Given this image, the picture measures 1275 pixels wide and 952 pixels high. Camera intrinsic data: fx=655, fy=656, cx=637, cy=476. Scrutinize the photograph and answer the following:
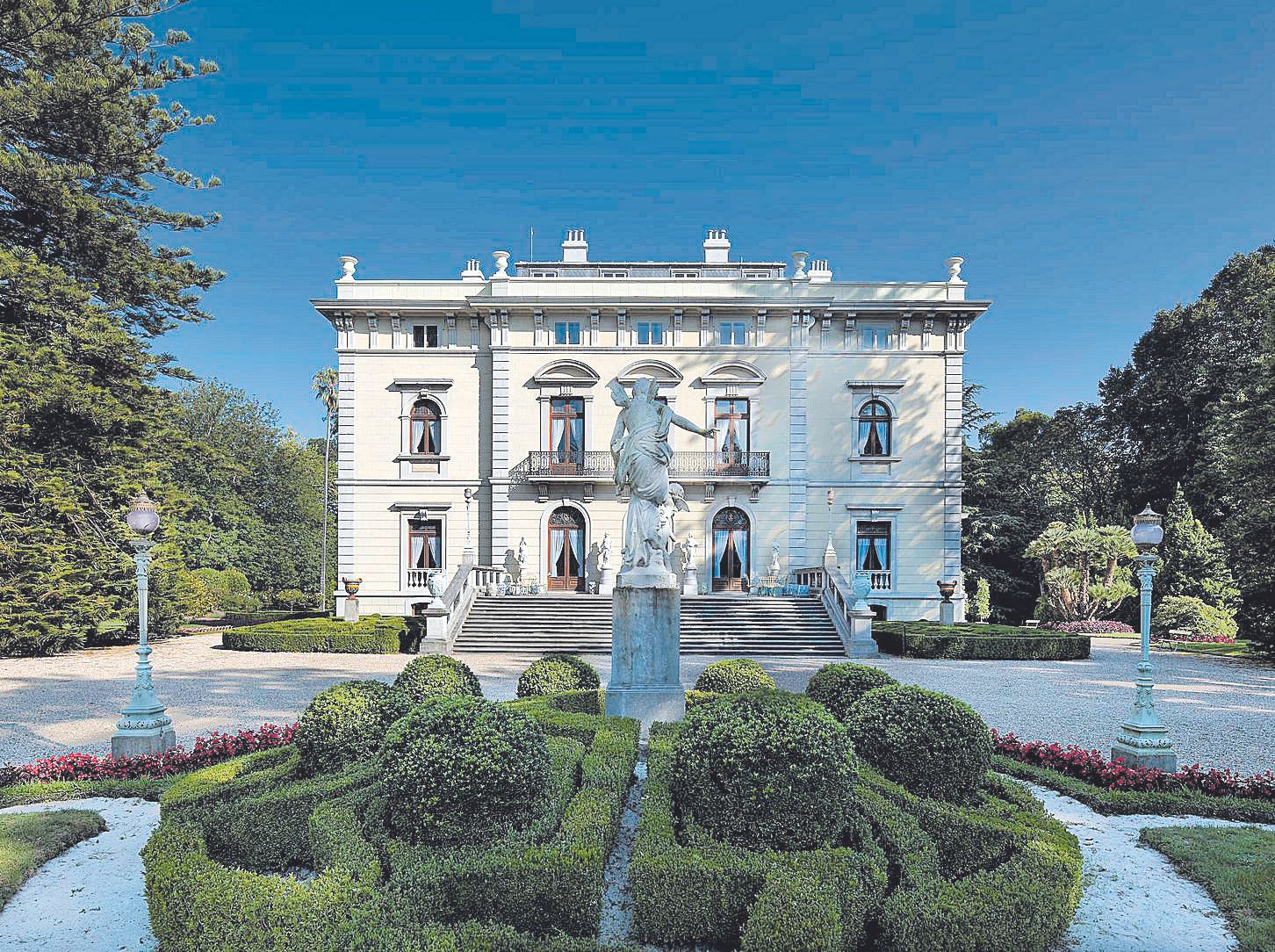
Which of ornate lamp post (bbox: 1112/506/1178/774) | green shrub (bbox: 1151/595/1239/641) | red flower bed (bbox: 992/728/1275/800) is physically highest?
ornate lamp post (bbox: 1112/506/1178/774)

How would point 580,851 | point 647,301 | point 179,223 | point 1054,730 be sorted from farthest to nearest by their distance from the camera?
1. point 647,301
2. point 179,223
3. point 1054,730
4. point 580,851

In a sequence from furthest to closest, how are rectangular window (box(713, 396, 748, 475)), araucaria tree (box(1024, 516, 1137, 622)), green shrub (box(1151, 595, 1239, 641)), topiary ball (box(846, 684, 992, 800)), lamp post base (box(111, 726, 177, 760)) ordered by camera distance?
1. araucaria tree (box(1024, 516, 1137, 622))
2. rectangular window (box(713, 396, 748, 475))
3. green shrub (box(1151, 595, 1239, 641))
4. lamp post base (box(111, 726, 177, 760))
5. topiary ball (box(846, 684, 992, 800))

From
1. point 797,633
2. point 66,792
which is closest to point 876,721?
point 66,792

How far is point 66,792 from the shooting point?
279 inches

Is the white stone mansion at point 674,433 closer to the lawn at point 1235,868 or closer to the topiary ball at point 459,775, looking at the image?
the lawn at point 1235,868

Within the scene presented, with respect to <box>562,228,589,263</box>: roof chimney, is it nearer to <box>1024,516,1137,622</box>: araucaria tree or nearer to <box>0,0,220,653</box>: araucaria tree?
<box>0,0,220,653</box>: araucaria tree

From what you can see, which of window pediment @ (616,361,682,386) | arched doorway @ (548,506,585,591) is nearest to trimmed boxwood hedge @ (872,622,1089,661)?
arched doorway @ (548,506,585,591)

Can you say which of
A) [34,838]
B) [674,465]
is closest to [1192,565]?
[674,465]

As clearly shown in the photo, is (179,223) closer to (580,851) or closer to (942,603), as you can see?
(580,851)

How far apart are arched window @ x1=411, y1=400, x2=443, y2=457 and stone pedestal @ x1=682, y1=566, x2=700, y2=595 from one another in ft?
32.7

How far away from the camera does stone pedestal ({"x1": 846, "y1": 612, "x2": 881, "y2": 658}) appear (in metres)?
16.8

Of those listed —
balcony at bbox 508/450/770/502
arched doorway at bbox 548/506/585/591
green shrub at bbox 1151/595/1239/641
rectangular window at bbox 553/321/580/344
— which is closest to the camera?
green shrub at bbox 1151/595/1239/641

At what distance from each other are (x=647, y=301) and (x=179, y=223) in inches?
580

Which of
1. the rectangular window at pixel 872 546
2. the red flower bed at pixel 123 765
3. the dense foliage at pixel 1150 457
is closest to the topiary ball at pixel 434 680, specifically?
the red flower bed at pixel 123 765
